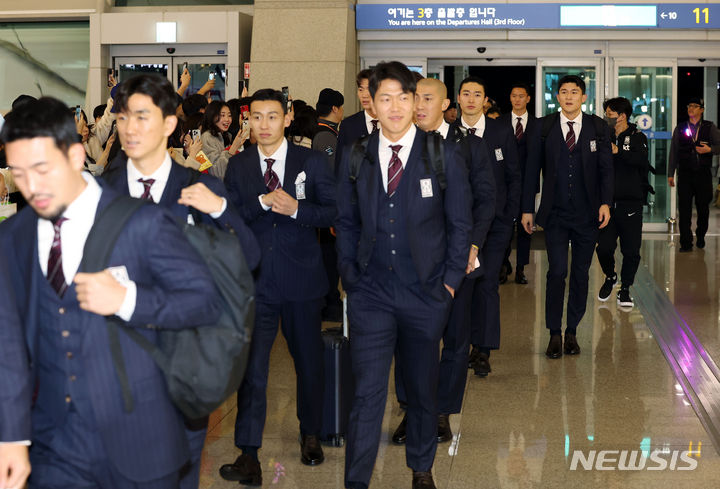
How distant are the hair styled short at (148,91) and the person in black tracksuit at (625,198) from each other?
21.8 ft

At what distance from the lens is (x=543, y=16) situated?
47.4 feet

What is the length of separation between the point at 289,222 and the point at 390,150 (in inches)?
28.2

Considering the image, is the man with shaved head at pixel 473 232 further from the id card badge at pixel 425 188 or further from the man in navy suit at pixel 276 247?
the id card badge at pixel 425 188

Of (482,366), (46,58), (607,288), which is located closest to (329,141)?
(482,366)

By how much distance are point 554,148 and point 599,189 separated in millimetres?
432

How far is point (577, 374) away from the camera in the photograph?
22.2 ft

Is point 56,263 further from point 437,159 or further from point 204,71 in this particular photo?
point 204,71

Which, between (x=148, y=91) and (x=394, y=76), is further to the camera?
(x=394, y=76)

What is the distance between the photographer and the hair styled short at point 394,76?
421cm

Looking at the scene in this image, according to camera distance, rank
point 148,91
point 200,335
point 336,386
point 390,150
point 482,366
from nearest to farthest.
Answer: point 200,335 < point 148,91 < point 390,150 < point 336,386 < point 482,366

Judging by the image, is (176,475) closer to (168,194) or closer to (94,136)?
(168,194)

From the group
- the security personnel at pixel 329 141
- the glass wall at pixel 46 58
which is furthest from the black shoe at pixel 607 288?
the glass wall at pixel 46 58

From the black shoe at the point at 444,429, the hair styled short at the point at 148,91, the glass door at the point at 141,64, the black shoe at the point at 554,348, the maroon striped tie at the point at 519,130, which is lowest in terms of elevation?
the black shoe at the point at 444,429

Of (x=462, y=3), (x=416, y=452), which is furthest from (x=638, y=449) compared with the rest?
(x=462, y=3)
